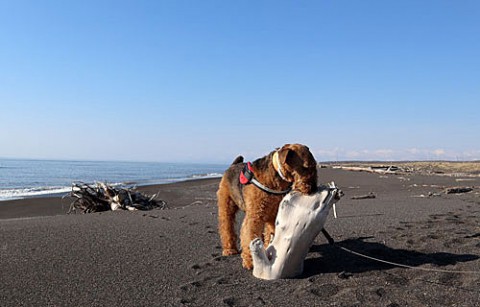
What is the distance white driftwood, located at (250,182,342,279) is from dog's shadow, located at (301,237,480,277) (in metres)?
0.27

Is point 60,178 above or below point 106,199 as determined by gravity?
below

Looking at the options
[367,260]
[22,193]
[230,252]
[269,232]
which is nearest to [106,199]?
[230,252]

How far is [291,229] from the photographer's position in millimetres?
3859

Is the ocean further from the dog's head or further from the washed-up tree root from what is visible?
the dog's head

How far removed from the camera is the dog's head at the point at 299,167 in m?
4.10

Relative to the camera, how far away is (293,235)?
3.85 metres

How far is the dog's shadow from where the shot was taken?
4105 millimetres

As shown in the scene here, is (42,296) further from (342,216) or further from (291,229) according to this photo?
(342,216)

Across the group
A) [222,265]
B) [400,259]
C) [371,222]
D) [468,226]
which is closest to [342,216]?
[371,222]

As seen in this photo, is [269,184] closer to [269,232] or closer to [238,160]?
[269,232]

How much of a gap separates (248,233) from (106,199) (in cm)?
728

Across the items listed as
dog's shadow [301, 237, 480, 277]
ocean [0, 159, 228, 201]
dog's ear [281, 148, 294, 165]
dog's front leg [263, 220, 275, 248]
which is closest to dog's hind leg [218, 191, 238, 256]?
dog's front leg [263, 220, 275, 248]

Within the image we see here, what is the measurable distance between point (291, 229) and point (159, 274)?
1528 millimetres

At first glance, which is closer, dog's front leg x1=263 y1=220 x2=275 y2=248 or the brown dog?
the brown dog
